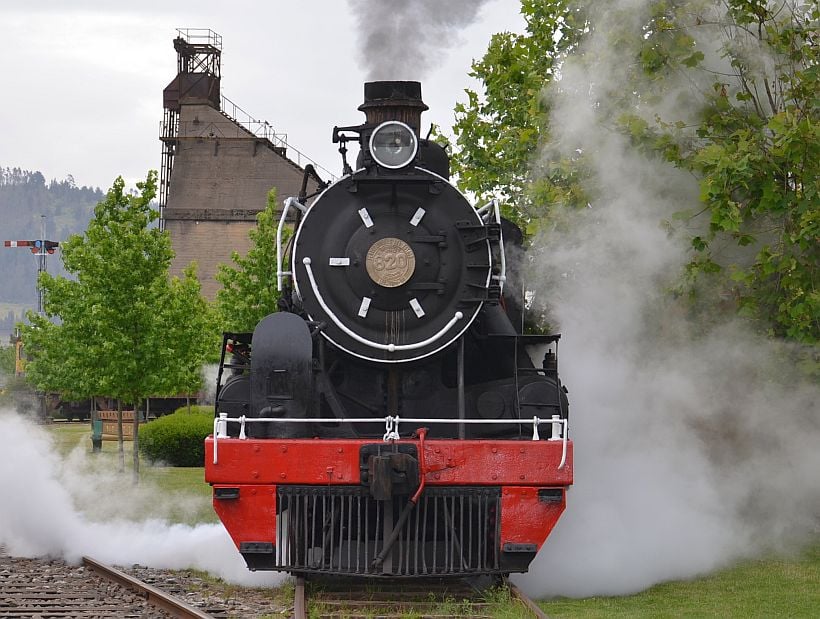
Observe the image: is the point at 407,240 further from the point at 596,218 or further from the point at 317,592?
the point at 596,218

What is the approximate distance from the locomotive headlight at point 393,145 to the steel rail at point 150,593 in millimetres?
3009

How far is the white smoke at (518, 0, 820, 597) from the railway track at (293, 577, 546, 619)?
222 cm

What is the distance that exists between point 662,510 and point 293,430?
3.69 meters

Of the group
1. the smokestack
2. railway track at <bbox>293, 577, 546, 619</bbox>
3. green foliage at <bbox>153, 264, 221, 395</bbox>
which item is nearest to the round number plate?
the smokestack

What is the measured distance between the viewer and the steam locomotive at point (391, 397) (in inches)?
283

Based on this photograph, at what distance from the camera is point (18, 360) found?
163ft

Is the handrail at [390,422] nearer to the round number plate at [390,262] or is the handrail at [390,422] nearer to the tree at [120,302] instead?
the round number plate at [390,262]

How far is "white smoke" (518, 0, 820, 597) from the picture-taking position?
398 inches

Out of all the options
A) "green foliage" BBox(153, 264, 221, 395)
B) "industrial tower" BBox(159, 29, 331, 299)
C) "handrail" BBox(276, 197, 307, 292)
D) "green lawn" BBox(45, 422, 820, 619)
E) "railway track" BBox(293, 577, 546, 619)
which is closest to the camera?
A: "railway track" BBox(293, 577, 546, 619)

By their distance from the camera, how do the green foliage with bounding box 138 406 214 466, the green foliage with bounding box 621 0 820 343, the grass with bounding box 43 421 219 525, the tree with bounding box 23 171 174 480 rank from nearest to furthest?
1. the green foliage with bounding box 621 0 820 343
2. the grass with bounding box 43 421 219 525
3. the tree with bounding box 23 171 174 480
4. the green foliage with bounding box 138 406 214 466

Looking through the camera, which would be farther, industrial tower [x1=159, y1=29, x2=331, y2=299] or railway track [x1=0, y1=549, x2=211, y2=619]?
industrial tower [x1=159, y1=29, x2=331, y2=299]

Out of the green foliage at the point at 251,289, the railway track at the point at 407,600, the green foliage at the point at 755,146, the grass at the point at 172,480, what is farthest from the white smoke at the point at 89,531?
the green foliage at the point at 251,289

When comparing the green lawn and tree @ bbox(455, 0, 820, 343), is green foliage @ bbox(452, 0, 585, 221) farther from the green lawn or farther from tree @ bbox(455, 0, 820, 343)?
the green lawn

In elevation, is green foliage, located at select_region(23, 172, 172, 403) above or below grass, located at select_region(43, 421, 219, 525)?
above
